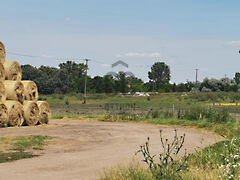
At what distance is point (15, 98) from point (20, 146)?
266 inches

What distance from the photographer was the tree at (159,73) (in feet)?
411

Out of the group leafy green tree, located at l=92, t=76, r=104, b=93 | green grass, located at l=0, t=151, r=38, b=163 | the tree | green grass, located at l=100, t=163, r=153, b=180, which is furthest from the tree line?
green grass, located at l=100, t=163, r=153, b=180

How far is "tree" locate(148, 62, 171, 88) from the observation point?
125 m

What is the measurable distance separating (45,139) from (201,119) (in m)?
12.6

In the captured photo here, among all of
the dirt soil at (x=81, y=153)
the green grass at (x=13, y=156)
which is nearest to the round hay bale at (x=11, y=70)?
the dirt soil at (x=81, y=153)

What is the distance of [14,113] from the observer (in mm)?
21500

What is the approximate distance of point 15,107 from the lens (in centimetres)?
2152

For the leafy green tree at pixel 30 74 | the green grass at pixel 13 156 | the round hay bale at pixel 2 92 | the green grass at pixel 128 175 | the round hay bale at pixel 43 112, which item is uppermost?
the leafy green tree at pixel 30 74

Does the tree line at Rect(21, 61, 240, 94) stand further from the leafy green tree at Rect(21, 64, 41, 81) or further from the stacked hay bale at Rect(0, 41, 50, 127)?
the stacked hay bale at Rect(0, 41, 50, 127)

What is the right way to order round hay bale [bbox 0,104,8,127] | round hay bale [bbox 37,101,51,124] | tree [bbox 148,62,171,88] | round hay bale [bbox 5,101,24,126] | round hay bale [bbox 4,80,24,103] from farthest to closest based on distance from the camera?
tree [bbox 148,62,171,88], round hay bale [bbox 37,101,51,124], round hay bale [bbox 4,80,24,103], round hay bale [bbox 5,101,24,126], round hay bale [bbox 0,104,8,127]

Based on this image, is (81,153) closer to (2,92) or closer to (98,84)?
(2,92)

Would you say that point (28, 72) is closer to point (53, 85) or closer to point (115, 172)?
point (53, 85)

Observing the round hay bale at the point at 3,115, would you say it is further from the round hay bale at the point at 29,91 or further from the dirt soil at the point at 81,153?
the round hay bale at the point at 29,91

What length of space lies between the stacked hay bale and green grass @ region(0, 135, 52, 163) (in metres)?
3.99
